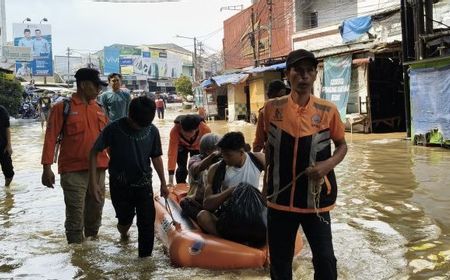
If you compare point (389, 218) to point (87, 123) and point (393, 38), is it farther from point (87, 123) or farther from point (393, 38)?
point (393, 38)

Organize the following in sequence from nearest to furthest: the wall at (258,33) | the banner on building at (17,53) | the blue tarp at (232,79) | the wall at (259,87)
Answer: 1. the wall at (259,87)
2. the blue tarp at (232,79)
3. the wall at (258,33)
4. the banner on building at (17,53)

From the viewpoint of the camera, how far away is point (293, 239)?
332 centimetres

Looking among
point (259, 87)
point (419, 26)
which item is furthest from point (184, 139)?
point (259, 87)

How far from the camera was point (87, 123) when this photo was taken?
5.34m

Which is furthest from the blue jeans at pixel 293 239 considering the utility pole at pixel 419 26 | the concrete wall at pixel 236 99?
the concrete wall at pixel 236 99

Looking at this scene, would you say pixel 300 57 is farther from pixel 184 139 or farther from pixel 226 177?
pixel 184 139

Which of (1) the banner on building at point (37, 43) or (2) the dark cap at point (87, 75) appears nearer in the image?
(2) the dark cap at point (87, 75)

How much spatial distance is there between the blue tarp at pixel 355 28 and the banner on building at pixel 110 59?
6107 centimetres

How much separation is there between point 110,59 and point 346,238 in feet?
248

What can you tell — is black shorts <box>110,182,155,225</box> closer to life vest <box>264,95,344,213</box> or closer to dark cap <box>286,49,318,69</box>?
life vest <box>264,95,344,213</box>

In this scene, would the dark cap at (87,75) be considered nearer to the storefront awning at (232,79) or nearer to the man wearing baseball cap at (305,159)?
the man wearing baseball cap at (305,159)

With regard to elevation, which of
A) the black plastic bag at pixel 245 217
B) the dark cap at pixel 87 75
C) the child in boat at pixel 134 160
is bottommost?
the black plastic bag at pixel 245 217

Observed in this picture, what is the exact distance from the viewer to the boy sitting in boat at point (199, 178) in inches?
214

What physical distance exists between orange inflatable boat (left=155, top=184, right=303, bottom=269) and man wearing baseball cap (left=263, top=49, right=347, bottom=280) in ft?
4.36
